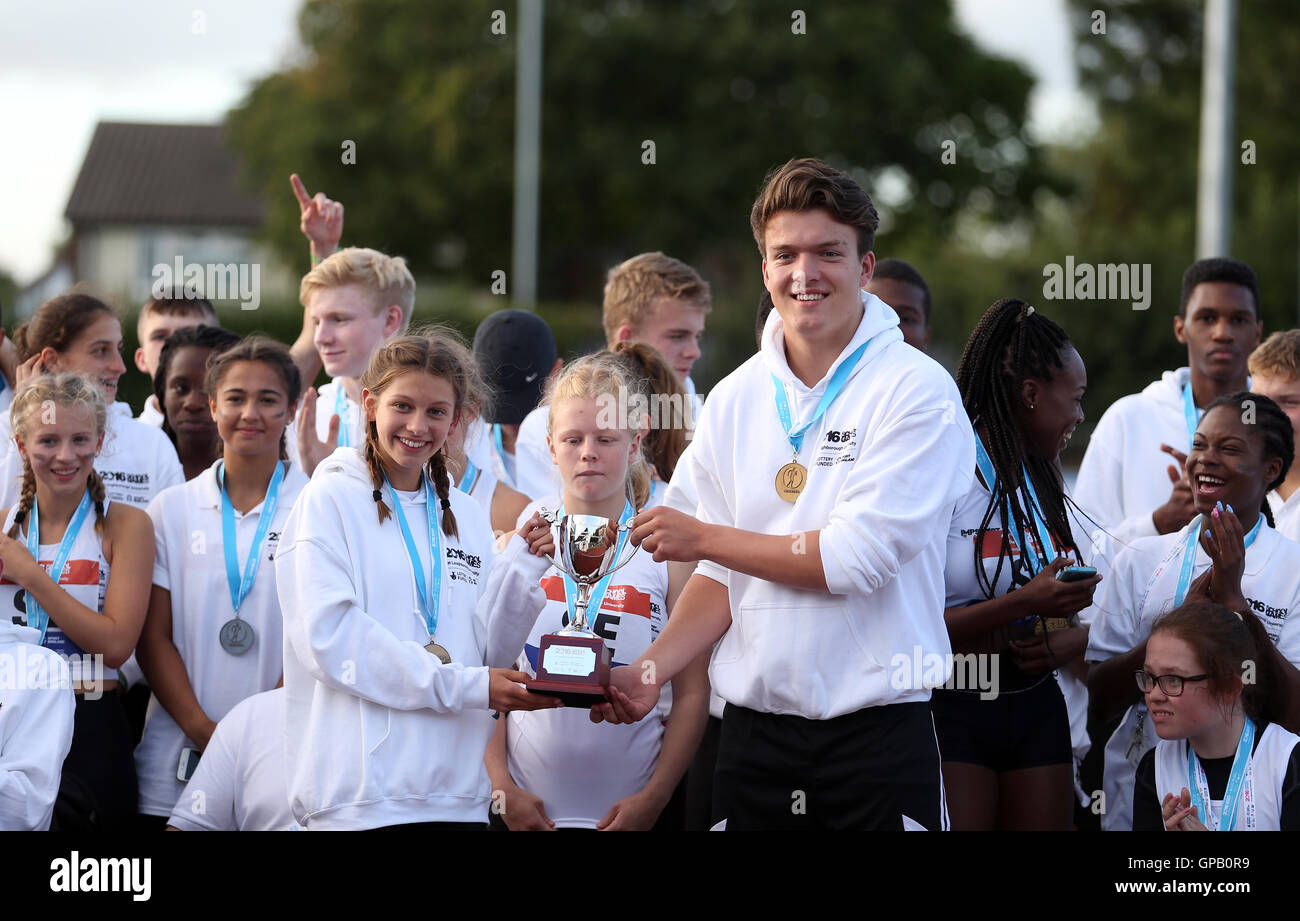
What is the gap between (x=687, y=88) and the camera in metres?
26.8

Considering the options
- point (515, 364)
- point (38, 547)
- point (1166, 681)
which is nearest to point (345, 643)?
point (38, 547)

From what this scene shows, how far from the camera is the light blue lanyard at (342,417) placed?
17.3 feet

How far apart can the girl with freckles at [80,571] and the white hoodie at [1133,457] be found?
3563 mm

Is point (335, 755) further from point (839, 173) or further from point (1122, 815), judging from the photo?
point (1122, 815)

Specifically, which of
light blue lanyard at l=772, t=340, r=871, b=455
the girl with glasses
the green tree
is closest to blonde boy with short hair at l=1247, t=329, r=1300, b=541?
the girl with glasses

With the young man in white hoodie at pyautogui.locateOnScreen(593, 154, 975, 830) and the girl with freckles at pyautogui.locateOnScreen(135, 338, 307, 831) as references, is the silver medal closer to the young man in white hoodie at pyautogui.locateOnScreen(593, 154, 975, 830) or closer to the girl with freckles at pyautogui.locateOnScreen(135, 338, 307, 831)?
the girl with freckles at pyautogui.locateOnScreen(135, 338, 307, 831)

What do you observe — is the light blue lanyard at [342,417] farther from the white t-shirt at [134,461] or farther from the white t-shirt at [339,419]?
the white t-shirt at [134,461]

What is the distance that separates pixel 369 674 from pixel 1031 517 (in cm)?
195

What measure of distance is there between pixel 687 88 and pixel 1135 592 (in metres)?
23.6

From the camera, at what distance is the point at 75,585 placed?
4465mm

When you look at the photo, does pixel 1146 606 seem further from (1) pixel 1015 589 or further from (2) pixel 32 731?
(2) pixel 32 731

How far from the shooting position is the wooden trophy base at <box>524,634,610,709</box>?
3.52 m

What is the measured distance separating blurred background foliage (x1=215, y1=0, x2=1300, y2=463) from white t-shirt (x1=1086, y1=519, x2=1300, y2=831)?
19657 millimetres

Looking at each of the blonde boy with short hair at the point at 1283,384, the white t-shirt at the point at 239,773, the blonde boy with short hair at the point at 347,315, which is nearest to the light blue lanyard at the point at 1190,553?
the blonde boy with short hair at the point at 1283,384
